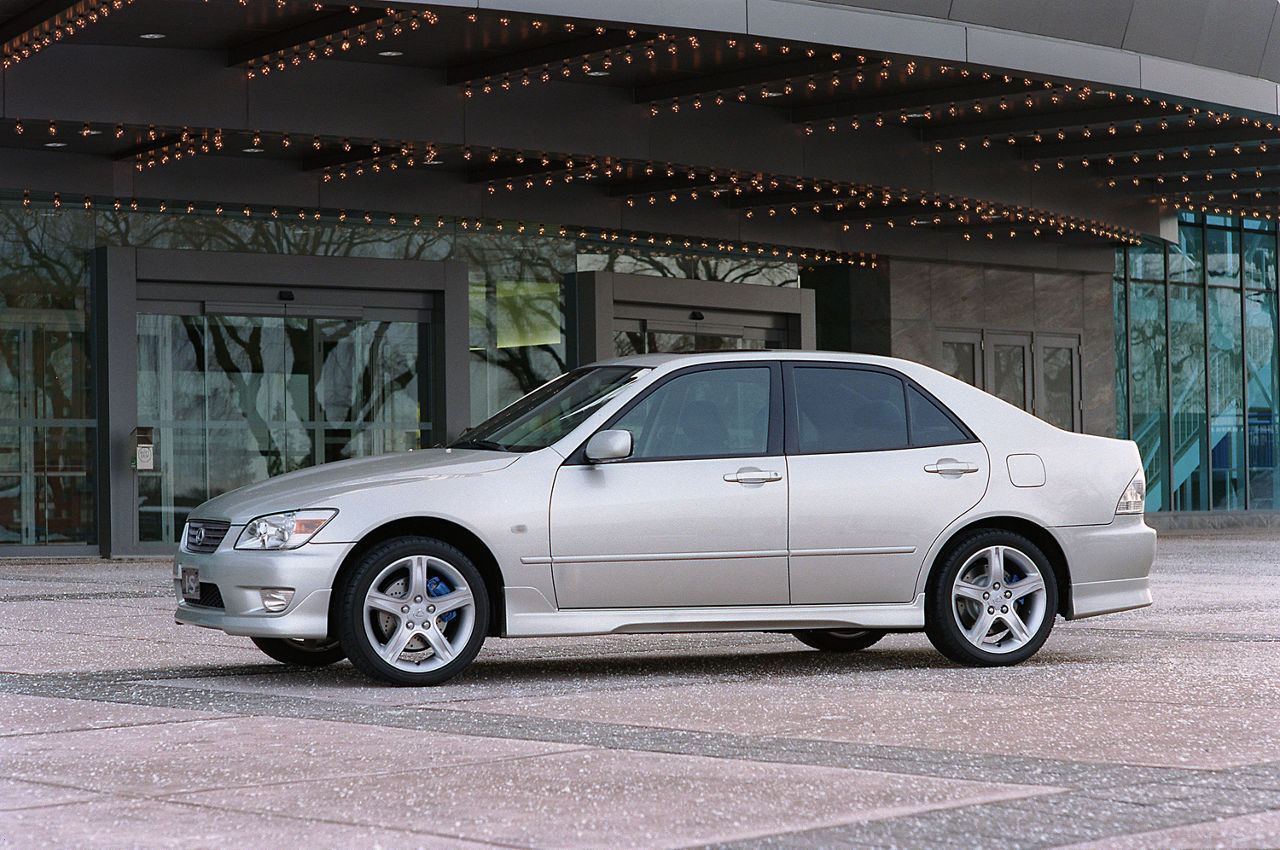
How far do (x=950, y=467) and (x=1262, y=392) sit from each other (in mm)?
28781

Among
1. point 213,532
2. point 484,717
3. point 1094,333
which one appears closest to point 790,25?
point 213,532

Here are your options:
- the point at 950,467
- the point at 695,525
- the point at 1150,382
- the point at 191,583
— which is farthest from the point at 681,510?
the point at 1150,382

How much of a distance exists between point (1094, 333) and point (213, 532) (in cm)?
2398

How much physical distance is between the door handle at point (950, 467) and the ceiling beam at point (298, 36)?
26.6 feet

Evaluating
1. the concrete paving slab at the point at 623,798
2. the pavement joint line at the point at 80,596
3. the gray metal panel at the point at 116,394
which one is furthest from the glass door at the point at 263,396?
the concrete paving slab at the point at 623,798

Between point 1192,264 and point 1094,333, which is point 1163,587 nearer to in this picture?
point 1094,333

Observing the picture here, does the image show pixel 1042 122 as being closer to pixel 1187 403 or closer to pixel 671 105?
pixel 671 105

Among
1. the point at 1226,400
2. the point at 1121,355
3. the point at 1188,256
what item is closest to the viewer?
the point at 1121,355

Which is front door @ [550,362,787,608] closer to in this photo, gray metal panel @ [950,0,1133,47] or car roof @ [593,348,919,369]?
car roof @ [593,348,919,369]

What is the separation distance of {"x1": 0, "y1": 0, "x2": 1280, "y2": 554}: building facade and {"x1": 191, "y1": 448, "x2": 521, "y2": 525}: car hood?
278 inches

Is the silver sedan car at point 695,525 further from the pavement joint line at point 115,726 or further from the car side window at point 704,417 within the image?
the pavement joint line at point 115,726

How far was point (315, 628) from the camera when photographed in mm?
7898

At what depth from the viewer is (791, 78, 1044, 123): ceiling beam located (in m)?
18.7

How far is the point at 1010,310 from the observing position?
28.7m
